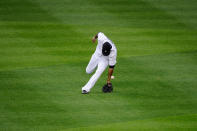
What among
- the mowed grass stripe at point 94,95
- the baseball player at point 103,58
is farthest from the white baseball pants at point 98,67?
the mowed grass stripe at point 94,95

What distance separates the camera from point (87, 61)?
59.7ft

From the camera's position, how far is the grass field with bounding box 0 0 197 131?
13.4 meters

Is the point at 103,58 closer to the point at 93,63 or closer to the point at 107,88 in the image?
the point at 93,63

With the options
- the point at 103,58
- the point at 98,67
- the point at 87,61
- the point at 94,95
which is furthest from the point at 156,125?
the point at 87,61

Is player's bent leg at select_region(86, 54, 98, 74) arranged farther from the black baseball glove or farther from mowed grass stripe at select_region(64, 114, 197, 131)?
mowed grass stripe at select_region(64, 114, 197, 131)

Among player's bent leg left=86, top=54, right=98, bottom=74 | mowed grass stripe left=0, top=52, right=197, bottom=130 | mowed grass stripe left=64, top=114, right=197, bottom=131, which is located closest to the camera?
mowed grass stripe left=64, top=114, right=197, bottom=131

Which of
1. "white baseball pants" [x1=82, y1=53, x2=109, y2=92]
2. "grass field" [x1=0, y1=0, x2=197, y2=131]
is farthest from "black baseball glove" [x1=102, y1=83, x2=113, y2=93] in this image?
"white baseball pants" [x1=82, y1=53, x2=109, y2=92]

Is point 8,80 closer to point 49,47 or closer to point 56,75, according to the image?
point 56,75

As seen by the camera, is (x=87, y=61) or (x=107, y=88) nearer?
(x=107, y=88)

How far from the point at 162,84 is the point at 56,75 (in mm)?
3540

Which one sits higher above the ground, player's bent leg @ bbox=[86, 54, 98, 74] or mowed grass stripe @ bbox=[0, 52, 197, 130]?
player's bent leg @ bbox=[86, 54, 98, 74]

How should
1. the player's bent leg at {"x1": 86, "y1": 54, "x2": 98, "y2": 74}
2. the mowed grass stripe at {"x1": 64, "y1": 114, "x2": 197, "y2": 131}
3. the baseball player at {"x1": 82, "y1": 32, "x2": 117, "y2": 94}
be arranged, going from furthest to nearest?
the player's bent leg at {"x1": 86, "y1": 54, "x2": 98, "y2": 74} → the baseball player at {"x1": 82, "y1": 32, "x2": 117, "y2": 94} → the mowed grass stripe at {"x1": 64, "y1": 114, "x2": 197, "y2": 131}

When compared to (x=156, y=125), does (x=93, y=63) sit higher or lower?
higher

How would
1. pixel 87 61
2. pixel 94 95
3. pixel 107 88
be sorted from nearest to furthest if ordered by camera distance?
pixel 94 95 < pixel 107 88 < pixel 87 61
